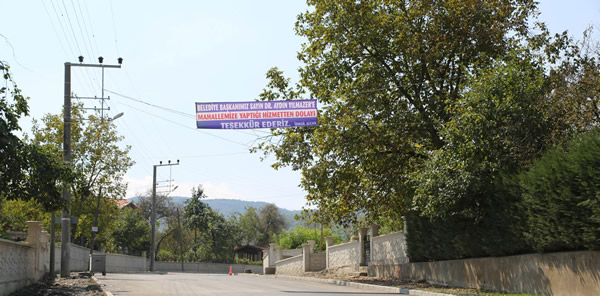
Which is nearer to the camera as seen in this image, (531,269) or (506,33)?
(531,269)

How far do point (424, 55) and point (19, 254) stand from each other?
14.4 meters

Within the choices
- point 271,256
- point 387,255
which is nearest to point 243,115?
point 387,255

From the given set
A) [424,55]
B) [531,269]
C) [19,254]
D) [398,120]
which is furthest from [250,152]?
[531,269]

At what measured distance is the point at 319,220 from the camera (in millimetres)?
24844

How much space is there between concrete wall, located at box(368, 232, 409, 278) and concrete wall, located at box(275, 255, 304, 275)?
11.6 m

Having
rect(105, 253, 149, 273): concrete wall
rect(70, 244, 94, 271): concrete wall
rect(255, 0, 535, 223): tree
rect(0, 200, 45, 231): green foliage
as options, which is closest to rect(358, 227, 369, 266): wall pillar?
rect(255, 0, 535, 223): tree

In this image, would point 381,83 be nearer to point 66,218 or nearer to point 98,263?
point 66,218

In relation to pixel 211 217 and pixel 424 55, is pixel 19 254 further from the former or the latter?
pixel 211 217

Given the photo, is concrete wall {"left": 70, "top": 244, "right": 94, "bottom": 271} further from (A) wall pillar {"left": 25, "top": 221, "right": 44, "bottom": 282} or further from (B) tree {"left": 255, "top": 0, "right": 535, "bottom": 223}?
(B) tree {"left": 255, "top": 0, "right": 535, "bottom": 223}

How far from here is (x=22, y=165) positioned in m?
16.2

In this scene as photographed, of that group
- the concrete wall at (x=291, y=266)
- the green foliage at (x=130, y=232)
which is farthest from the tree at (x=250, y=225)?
the concrete wall at (x=291, y=266)

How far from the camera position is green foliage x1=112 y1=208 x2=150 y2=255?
69500 mm

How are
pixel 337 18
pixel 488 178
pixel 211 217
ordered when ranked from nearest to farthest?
pixel 488 178
pixel 337 18
pixel 211 217

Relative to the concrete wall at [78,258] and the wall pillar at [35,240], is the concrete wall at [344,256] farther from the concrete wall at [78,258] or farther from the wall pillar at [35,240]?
the wall pillar at [35,240]
